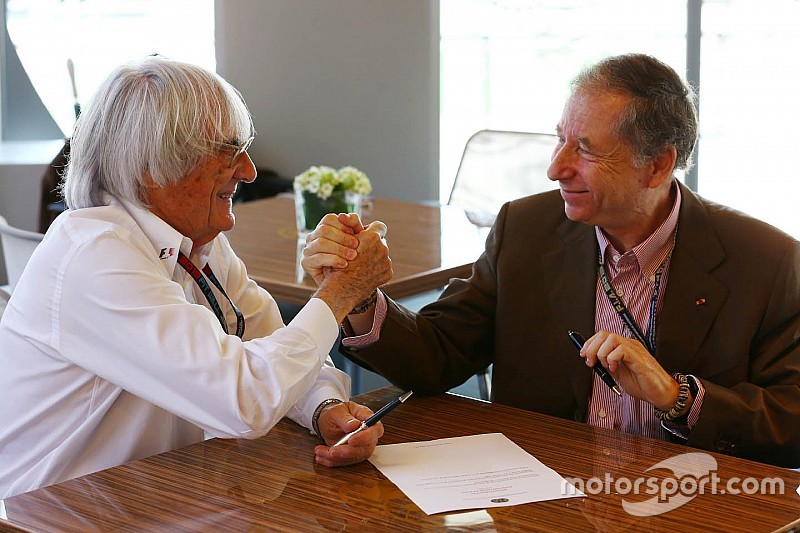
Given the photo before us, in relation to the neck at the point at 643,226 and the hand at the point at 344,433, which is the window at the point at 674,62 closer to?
the neck at the point at 643,226

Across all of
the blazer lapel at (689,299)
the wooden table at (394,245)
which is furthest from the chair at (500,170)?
the blazer lapel at (689,299)

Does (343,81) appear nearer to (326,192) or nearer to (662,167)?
(326,192)

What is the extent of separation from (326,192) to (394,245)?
0.27 meters

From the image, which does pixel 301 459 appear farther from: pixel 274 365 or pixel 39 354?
pixel 39 354

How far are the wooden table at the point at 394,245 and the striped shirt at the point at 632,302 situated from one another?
0.86 meters

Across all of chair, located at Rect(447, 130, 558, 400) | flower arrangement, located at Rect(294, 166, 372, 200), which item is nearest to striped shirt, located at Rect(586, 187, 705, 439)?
flower arrangement, located at Rect(294, 166, 372, 200)

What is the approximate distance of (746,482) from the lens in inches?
58.7

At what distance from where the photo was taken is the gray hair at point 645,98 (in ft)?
6.31

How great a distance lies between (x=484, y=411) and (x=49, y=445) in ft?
2.38

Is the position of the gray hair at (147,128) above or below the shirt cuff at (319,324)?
above

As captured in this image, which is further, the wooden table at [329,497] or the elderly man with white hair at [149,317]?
the elderly man with white hair at [149,317]

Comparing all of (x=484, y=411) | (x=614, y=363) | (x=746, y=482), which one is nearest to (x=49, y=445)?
(x=484, y=411)

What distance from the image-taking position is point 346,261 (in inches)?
71.9

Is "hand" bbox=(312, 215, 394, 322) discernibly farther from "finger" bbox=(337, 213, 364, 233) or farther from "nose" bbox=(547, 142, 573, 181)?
"nose" bbox=(547, 142, 573, 181)
